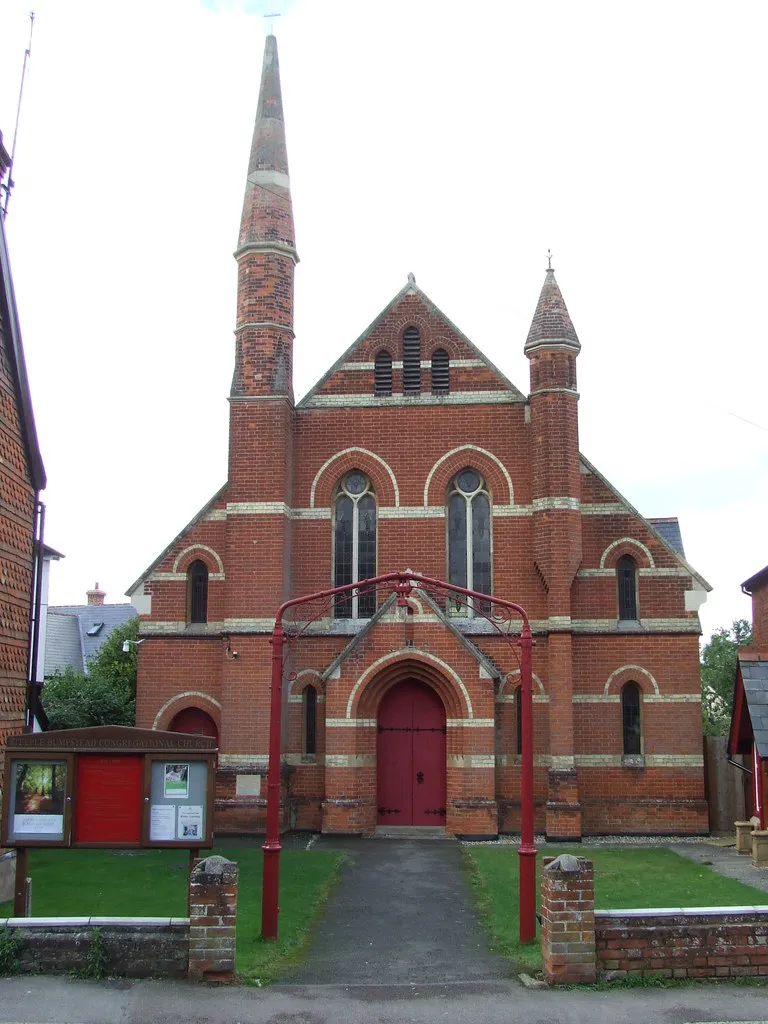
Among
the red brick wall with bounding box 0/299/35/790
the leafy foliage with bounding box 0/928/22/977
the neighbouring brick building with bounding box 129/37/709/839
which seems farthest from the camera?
the neighbouring brick building with bounding box 129/37/709/839

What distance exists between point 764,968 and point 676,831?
469 inches

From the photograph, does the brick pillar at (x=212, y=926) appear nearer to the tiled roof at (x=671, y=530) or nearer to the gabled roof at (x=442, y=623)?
the gabled roof at (x=442, y=623)

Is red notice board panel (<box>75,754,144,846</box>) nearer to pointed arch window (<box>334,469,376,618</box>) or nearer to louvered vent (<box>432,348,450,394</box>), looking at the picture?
pointed arch window (<box>334,469,376,618</box>)

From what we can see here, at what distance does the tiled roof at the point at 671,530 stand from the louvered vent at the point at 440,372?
6.86 m

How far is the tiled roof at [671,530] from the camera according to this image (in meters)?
25.4

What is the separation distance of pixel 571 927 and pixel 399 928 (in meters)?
3.59

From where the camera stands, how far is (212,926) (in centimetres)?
916

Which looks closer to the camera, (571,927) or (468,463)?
(571,927)

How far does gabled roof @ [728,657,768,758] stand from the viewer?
1738 centimetres

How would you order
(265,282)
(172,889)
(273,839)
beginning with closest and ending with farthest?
(273,839) < (172,889) < (265,282)

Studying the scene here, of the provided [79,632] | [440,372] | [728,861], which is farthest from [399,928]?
[79,632]

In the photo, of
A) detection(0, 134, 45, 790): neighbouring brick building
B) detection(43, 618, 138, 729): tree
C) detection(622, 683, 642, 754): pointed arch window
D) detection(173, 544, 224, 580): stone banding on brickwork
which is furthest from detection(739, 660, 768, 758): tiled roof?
detection(43, 618, 138, 729): tree

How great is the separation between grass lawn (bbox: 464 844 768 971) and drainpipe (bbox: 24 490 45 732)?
7072 mm

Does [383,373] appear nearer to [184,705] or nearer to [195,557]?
[195,557]
